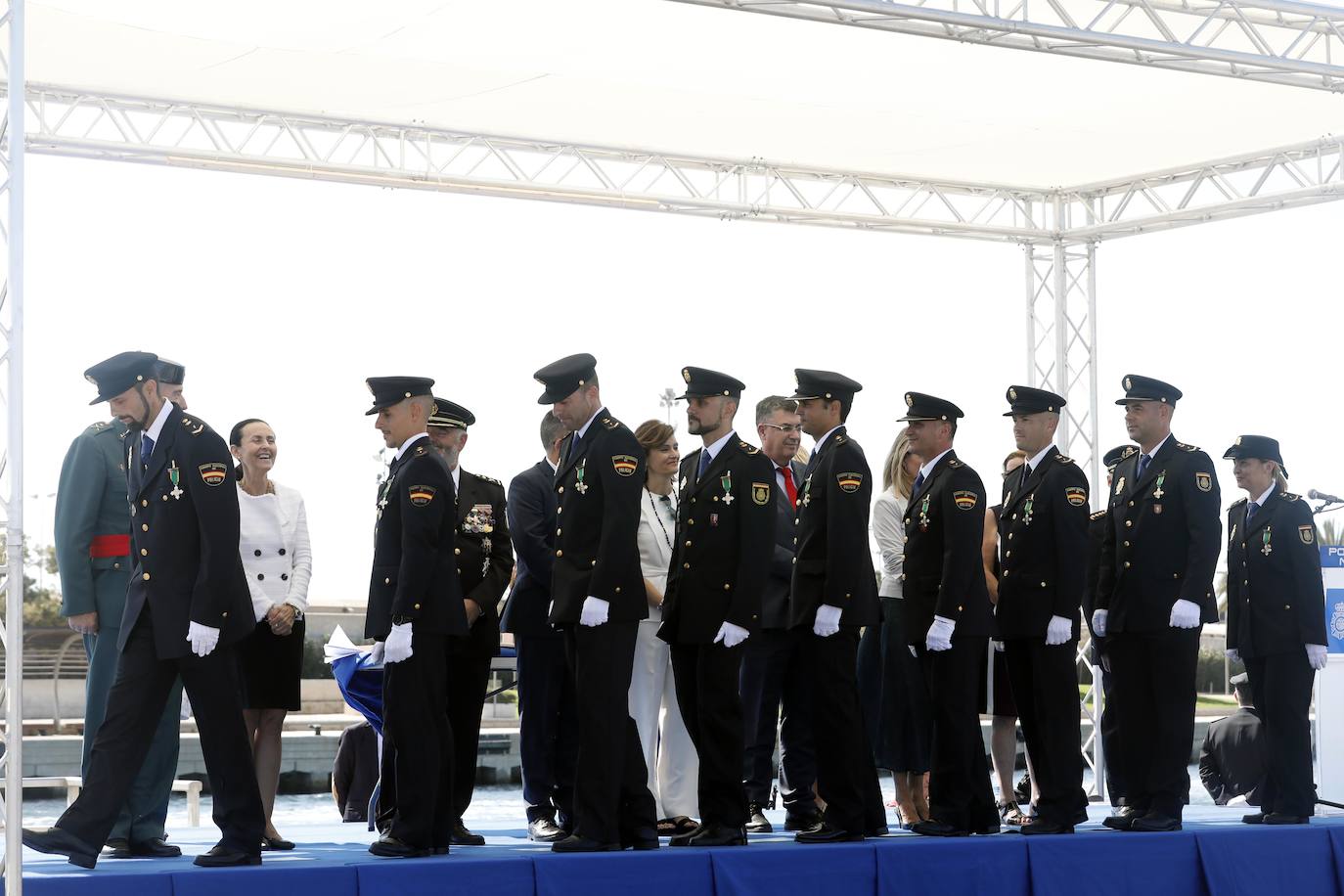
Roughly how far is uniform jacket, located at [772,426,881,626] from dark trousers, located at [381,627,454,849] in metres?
1.46

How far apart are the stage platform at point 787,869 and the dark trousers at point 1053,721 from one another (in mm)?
158

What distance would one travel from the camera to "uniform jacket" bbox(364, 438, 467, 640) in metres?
5.25

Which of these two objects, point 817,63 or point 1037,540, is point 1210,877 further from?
Answer: point 817,63

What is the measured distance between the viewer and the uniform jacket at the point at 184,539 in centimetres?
504

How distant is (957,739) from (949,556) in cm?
72

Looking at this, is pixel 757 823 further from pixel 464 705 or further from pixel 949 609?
pixel 464 705

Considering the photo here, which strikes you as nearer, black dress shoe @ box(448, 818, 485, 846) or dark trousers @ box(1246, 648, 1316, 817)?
black dress shoe @ box(448, 818, 485, 846)

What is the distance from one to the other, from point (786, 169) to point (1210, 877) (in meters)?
5.27

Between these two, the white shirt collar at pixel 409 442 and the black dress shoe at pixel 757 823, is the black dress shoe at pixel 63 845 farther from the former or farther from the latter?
the black dress shoe at pixel 757 823

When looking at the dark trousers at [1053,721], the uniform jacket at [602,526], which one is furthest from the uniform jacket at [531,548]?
the dark trousers at [1053,721]

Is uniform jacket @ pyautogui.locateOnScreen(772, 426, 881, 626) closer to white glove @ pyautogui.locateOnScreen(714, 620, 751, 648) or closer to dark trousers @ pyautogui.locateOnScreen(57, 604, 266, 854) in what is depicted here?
white glove @ pyautogui.locateOnScreen(714, 620, 751, 648)

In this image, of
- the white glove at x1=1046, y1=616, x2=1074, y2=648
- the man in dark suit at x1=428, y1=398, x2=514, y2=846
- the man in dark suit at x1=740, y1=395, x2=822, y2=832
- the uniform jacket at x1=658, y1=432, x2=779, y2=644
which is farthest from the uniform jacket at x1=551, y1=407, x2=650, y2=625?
the white glove at x1=1046, y1=616, x2=1074, y2=648

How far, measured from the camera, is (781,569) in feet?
21.4

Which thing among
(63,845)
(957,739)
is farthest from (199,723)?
(957,739)
